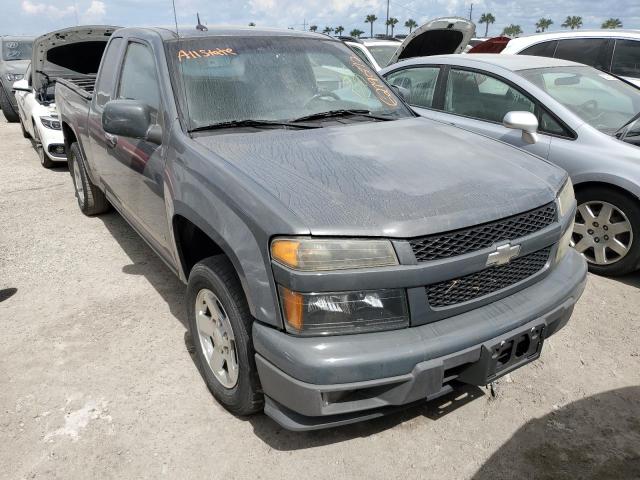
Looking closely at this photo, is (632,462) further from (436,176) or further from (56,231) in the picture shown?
(56,231)

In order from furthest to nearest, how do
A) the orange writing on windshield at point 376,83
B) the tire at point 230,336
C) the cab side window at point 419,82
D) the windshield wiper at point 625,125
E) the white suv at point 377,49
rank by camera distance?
the white suv at point 377,49, the cab side window at point 419,82, the windshield wiper at point 625,125, the orange writing on windshield at point 376,83, the tire at point 230,336

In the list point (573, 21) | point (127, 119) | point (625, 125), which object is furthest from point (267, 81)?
point (573, 21)

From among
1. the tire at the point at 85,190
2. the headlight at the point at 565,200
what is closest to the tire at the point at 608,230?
the headlight at the point at 565,200

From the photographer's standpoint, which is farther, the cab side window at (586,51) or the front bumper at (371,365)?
the cab side window at (586,51)

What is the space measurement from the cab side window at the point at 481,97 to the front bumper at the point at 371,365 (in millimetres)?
2838

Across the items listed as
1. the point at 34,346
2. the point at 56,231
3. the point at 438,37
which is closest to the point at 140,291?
the point at 34,346

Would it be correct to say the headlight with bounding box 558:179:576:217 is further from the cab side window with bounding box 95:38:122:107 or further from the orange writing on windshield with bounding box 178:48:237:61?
the cab side window with bounding box 95:38:122:107

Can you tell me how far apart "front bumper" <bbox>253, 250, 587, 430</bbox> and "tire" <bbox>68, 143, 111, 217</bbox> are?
3.76 m

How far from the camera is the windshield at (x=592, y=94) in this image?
432 centimetres

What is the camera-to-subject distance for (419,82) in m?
5.45

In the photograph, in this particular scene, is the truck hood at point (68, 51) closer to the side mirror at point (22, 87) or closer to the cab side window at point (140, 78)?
the side mirror at point (22, 87)

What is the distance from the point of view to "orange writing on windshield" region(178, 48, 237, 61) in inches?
118

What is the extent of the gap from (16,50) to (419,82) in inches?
428

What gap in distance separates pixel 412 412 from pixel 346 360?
2.99 ft
